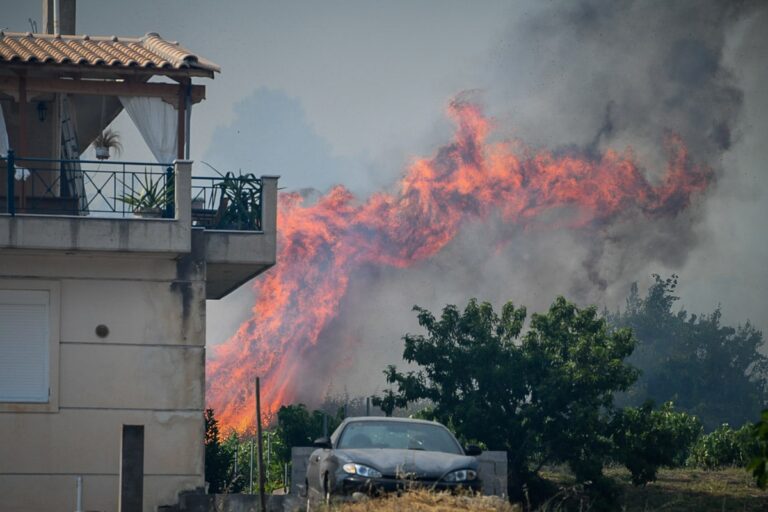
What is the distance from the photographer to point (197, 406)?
68.3 ft

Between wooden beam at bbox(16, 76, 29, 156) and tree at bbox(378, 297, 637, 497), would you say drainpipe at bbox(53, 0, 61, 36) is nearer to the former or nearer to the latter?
wooden beam at bbox(16, 76, 29, 156)

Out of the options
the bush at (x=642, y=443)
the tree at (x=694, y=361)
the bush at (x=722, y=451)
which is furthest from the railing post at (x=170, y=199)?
the tree at (x=694, y=361)

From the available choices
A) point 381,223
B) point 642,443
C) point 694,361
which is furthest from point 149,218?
point 694,361

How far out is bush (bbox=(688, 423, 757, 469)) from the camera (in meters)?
37.0

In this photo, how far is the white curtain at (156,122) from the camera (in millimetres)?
22375

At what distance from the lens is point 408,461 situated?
1614cm

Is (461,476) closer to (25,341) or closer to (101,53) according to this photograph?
(25,341)

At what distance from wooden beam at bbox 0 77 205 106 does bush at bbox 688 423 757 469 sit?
21370 mm

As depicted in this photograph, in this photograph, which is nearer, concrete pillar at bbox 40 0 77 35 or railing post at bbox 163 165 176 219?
railing post at bbox 163 165 176 219

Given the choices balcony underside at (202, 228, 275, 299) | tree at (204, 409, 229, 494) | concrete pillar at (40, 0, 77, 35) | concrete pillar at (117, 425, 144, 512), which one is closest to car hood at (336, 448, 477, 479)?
concrete pillar at (117, 425, 144, 512)

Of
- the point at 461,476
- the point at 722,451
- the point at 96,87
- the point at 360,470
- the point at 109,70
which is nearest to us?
the point at 360,470

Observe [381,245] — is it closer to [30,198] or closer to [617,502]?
[617,502]

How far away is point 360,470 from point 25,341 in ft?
24.8

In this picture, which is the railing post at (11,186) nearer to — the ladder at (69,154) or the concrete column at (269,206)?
the ladder at (69,154)
